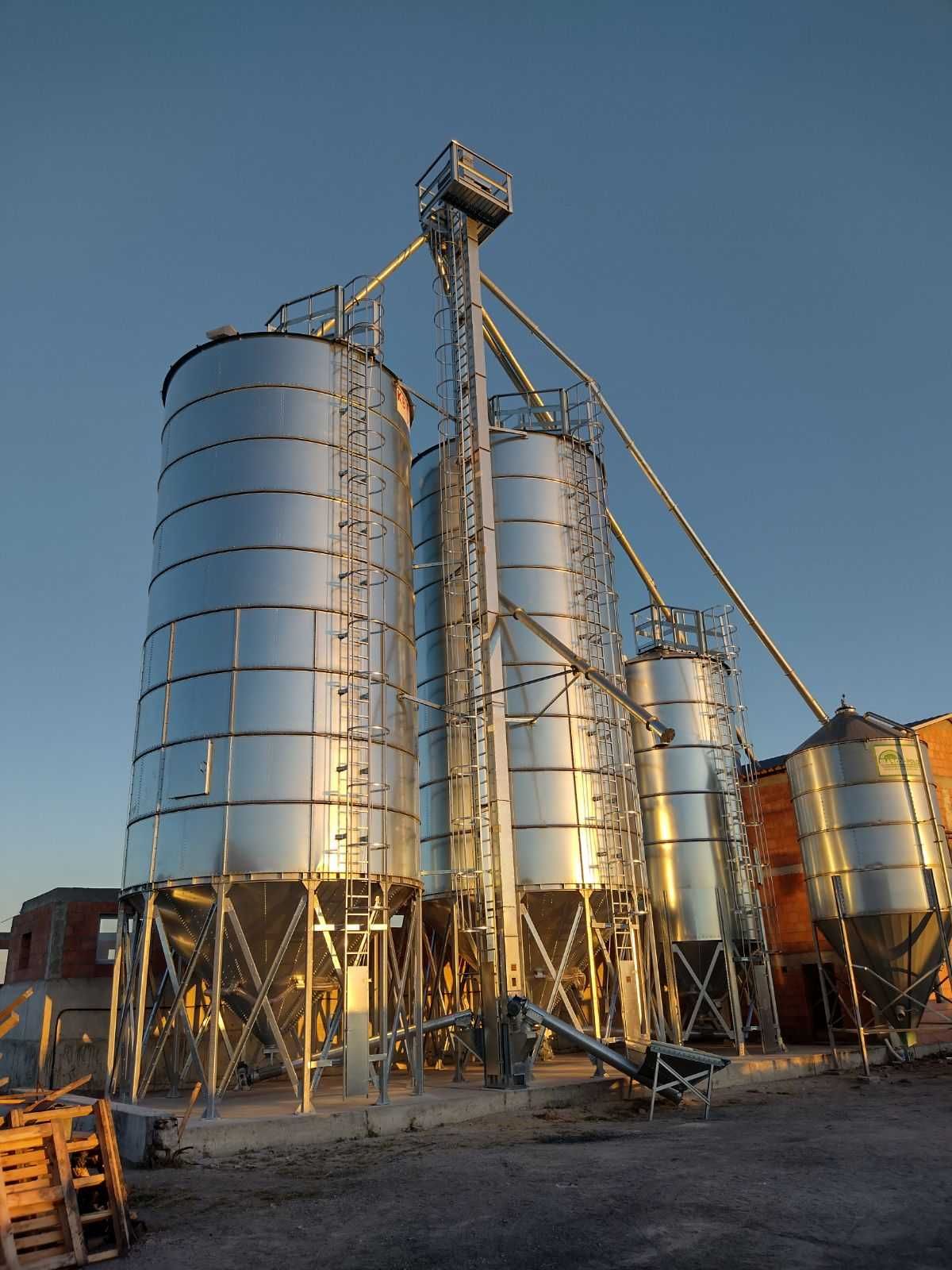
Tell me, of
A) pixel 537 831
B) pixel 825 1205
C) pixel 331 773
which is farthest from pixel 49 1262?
pixel 537 831

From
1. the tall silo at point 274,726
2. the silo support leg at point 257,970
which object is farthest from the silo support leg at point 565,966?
the silo support leg at point 257,970

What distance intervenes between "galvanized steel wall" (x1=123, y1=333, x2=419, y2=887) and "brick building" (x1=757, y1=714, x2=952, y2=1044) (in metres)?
15.1

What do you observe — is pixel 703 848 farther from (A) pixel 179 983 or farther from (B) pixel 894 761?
(A) pixel 179 983

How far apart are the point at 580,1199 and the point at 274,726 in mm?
8663

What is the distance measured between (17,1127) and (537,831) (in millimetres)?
12023

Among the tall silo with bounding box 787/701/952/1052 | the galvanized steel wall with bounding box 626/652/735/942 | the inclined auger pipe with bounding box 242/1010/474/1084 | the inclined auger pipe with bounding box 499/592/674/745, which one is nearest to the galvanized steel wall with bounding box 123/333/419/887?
the inclined auger pipe with bounding box 499/592/674/745

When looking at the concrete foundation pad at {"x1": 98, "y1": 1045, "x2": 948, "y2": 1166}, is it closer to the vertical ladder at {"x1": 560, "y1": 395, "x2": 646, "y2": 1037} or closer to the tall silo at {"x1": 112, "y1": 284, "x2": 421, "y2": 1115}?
the tall silo at {"x1": 112, "y1": 284, "x2": 421, "y2": 1115}

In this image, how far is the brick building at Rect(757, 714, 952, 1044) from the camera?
87.4 feet

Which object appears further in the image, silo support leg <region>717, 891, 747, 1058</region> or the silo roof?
the silo roof

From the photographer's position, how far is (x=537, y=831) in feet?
63.9

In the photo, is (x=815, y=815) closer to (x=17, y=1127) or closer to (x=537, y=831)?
(x=537, y=831)

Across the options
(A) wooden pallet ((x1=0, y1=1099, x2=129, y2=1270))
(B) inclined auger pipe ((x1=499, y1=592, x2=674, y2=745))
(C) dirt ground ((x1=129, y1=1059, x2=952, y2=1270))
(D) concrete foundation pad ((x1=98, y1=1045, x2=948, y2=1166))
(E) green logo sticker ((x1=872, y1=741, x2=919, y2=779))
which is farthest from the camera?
(E) green logo sticker ((x1=872, y1=741, x2=919, y2=779))

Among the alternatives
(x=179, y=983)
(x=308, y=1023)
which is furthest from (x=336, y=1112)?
(x=179, y=983)

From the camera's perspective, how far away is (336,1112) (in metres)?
13.6
